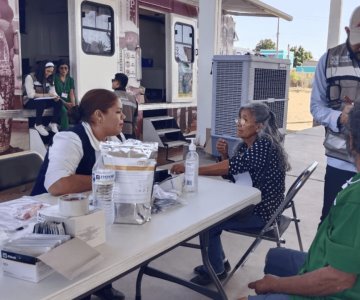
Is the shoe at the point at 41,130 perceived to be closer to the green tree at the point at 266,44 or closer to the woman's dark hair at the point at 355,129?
the woman's dark hair at the point at 355,129

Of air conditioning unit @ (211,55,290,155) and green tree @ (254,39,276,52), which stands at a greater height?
green tree @ (254,39,276,52)

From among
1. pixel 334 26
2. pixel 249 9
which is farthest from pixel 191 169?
pixel 334 26

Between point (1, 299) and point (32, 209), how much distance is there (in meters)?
0.62

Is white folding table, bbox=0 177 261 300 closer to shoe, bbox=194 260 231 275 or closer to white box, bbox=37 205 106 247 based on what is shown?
white box, bbox=37 205 106 247

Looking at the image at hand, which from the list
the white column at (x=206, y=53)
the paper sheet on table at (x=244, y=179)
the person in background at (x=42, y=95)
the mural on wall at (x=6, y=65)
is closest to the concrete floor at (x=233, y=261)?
the paper sheet on table at (x=244, y=179)

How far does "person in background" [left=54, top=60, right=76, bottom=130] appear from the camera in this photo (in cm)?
452

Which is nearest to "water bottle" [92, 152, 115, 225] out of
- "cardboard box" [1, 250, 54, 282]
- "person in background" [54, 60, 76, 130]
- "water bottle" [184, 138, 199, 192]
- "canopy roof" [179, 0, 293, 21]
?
"cardboard box" [1, 250, 54, 282]

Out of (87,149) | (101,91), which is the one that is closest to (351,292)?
(87,149)

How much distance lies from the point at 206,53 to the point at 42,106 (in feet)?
9.45

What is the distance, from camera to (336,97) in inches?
85.4

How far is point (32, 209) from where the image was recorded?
1.59 metres

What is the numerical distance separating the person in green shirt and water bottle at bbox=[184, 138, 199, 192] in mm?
690

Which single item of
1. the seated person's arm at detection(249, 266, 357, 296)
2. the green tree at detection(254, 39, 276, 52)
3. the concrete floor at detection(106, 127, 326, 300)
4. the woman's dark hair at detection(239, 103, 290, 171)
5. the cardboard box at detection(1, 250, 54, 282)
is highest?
the green tree at detection(254, 39, 276, 52)

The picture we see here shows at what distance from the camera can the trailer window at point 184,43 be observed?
615 centimetres
